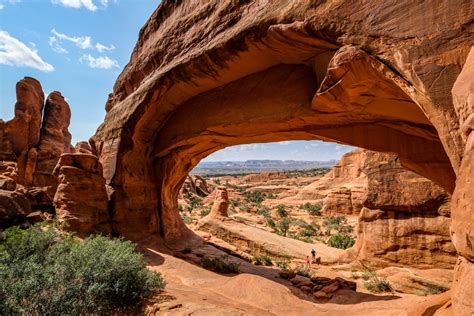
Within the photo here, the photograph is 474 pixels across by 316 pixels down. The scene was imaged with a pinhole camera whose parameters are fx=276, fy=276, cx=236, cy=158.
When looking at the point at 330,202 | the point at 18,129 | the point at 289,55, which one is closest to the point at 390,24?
the point at 289,55

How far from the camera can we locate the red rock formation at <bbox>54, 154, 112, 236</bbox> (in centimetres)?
952

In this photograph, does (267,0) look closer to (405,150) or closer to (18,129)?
(405,150)

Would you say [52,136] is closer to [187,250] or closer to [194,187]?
[194,187]

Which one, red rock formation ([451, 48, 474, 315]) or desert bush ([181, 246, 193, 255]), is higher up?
red rock formation ([451, 48, 474, 315])

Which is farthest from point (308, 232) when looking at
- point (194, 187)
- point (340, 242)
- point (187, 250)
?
point (194, 187)

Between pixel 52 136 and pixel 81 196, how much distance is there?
2659 cm

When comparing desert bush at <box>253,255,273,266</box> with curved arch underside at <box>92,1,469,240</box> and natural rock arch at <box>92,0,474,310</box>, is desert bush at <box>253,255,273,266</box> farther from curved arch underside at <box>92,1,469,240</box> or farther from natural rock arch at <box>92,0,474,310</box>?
natural rock arch at <box>92,0,474,310</box>

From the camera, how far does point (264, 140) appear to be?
1112 centimetres

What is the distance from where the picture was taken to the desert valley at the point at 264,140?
4340 mm

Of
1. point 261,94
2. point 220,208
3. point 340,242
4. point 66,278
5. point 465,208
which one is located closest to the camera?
point 465,208

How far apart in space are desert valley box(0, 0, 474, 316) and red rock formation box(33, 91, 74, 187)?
20175 mm

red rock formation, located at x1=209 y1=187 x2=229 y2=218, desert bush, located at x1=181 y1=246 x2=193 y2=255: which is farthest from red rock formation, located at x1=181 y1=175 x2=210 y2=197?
desert bush, located at x1=181 y1=246 x2=193 y2=255

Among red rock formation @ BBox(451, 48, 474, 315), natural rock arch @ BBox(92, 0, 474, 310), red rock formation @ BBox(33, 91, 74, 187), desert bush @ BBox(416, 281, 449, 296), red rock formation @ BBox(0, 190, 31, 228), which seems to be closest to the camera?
red rock formation @ BBox(451, 48, 474, 315)

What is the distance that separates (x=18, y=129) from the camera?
28859 mm
